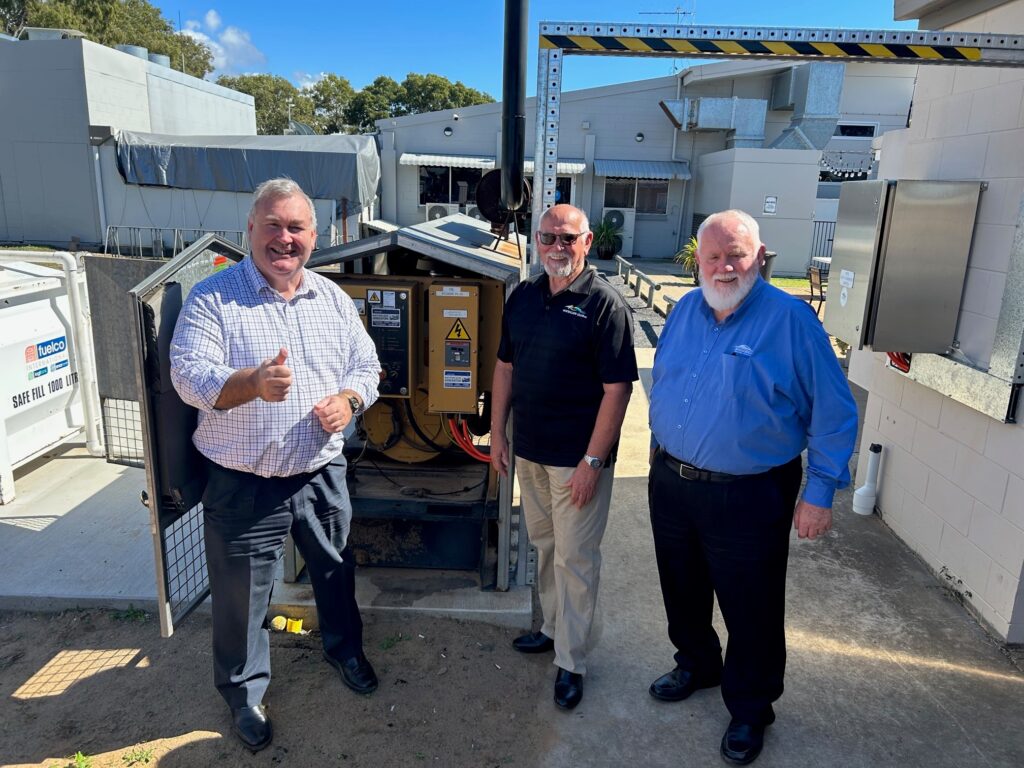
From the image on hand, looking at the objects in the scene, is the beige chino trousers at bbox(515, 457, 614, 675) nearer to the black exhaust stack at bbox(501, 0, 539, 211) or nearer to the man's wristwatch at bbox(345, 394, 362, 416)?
the man's wristwatch at bbox(345, 394, 362, 416)

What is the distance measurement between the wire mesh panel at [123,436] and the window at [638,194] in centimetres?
1905

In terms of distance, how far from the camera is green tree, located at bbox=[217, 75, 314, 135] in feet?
158

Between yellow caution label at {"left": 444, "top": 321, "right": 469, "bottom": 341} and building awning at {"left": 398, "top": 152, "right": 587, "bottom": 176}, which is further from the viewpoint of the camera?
building awning at {"left": 398, "top": 152, "right": 587, "bottom": 176}

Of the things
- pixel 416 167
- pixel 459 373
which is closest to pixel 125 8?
pixel 416 167

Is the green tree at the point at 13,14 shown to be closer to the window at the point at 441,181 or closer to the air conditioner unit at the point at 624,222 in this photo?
the window at the point at 441,181

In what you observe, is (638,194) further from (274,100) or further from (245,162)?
(274,100)

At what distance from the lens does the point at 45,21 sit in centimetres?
2927

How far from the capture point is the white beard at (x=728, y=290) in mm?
2309

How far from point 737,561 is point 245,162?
18.0 meters

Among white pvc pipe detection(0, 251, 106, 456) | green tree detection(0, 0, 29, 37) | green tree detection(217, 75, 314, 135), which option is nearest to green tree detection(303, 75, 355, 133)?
green tree detection(217, 75, 314, 135)

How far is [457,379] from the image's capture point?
3336mm

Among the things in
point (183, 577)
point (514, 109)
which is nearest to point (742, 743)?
point (183, 577)

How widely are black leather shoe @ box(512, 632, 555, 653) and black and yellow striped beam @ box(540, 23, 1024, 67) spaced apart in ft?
8.18

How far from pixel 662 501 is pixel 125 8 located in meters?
43.9
